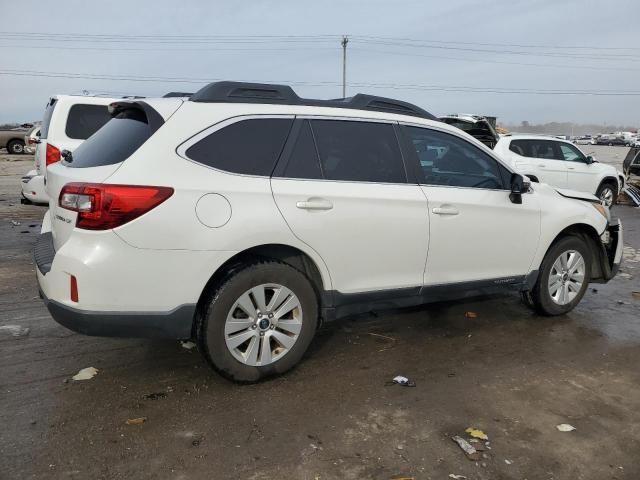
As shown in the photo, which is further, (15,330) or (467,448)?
(15,330)

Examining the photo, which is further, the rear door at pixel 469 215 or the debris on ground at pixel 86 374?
the rear door at pixel 469 215

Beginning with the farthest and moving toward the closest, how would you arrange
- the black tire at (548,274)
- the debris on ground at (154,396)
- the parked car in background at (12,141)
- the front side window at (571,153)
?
the parked car in background at (12,141) → the front side window at (571,153) → the black tire at (548,274) → the debris on ground at (154,396)

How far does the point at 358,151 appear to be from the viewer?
390cm

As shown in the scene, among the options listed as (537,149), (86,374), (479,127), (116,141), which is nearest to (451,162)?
(116,141)

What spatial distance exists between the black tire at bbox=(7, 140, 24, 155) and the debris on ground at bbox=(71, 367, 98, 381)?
29754 mm

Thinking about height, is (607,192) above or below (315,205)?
below

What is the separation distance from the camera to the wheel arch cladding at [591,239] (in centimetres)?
510

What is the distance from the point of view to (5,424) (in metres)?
3.06

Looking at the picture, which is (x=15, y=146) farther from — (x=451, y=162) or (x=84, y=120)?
(x=451, y=162)

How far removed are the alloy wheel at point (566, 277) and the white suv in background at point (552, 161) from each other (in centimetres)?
740

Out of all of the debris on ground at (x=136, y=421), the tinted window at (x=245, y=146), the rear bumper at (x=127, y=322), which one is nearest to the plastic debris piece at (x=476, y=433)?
the rear bumper at (x=127, y=322)

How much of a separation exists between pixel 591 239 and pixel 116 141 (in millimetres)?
4394

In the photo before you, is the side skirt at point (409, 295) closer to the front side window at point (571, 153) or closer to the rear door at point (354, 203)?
the rear door at point (354, 203)

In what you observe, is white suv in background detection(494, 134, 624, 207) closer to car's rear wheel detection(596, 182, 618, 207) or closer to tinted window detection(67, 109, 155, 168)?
car's rear wheel detection(596, 182, 618, 207)
